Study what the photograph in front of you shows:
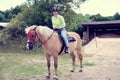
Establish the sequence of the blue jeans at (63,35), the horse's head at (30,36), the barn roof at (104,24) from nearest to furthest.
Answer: the horse's head at (30,36) → the blue jeans at (63,35) → the barn roof at (104,24)

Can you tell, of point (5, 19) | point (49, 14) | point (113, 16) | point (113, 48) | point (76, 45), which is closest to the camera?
point (76, 45)

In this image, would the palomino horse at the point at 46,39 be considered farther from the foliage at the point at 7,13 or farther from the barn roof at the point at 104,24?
the foliage at the point at 7,13

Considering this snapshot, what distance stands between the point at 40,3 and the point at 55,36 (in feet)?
45.4

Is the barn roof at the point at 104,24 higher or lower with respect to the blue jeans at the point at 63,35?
lower

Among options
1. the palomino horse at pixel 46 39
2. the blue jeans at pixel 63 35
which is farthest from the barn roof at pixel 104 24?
the palomino horse at pixel 46 39

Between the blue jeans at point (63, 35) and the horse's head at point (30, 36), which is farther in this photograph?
the blue jeans at point (63, 35)

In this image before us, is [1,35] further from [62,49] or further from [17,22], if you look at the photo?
[62,49]

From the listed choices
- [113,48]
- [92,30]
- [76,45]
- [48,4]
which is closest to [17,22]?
[48,4]

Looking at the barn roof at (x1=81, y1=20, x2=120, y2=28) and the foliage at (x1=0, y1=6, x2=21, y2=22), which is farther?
the foliage at (x1=0, y1=6, x2=21, y2=22)

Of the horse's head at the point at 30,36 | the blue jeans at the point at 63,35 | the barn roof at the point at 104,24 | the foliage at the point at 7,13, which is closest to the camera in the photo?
the horse's head at the point at 30,36

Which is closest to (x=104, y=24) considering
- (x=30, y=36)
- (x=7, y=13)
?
(x=30, y=36)

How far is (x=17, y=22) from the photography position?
2273 cm

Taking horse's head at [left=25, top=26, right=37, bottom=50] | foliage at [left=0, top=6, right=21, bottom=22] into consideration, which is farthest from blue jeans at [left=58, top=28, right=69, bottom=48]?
foliage at [left=0, top=6, right=21, bottom=22]

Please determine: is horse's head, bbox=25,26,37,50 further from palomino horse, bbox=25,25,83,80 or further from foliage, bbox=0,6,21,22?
foliage, bbox=0,6,21,22
